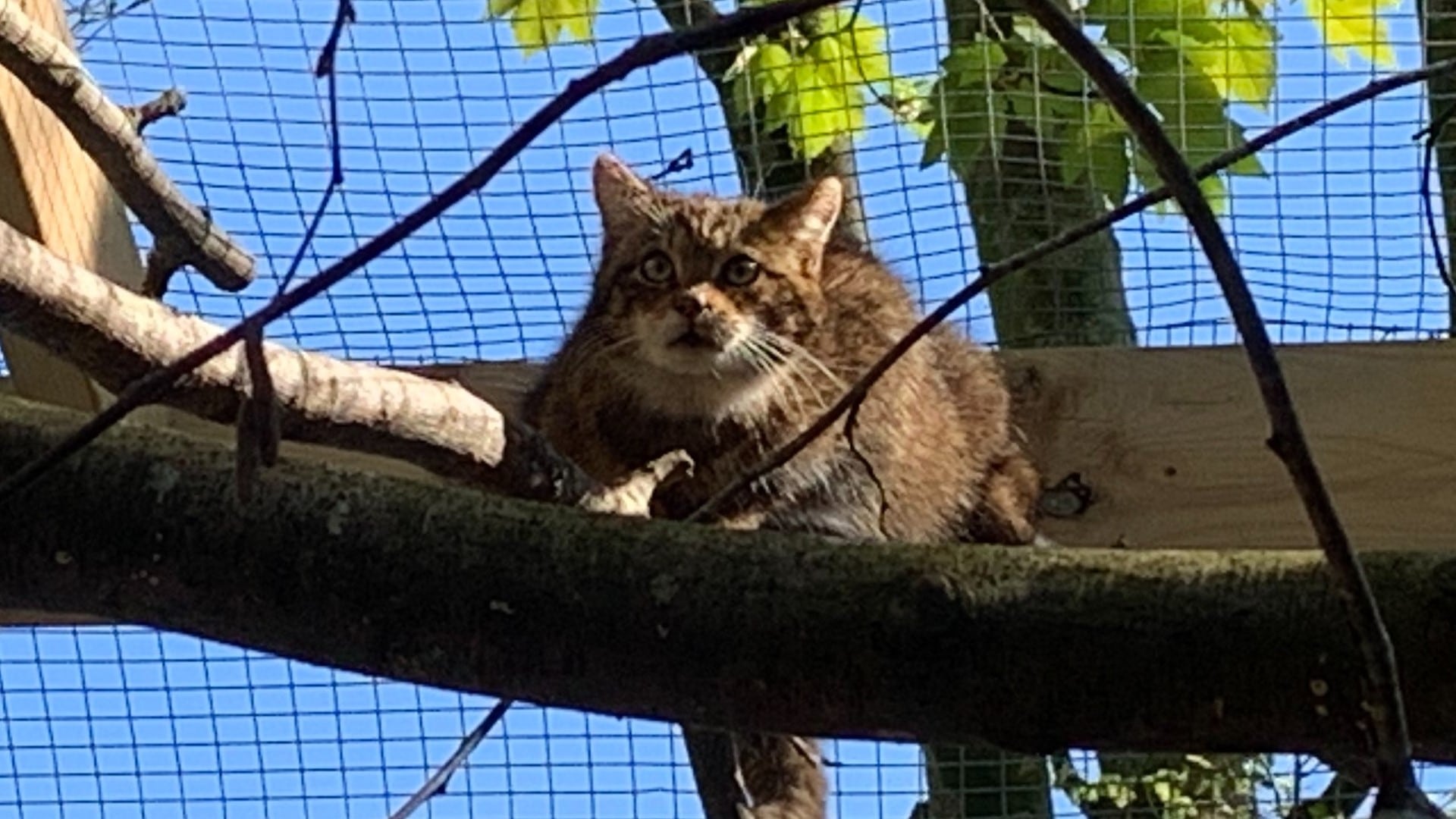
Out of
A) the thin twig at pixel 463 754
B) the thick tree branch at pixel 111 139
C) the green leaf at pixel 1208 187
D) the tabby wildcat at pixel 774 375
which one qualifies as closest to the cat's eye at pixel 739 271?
the tabby wildcat at pixel 774 375

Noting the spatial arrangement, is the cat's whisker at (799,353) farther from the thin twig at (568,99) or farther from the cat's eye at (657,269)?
the thin twig at (568,99)

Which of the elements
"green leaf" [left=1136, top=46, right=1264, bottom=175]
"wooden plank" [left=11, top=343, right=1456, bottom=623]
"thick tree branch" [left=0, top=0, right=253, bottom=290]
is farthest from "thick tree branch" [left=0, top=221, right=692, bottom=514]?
"green leaf" [left=1136, top=46, right=1264, bottom=175]

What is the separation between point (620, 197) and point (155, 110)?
29.2 inches

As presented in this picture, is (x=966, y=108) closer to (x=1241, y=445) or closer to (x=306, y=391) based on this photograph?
(x=1241, y=445)

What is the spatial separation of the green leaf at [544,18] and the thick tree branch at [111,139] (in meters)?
0.53

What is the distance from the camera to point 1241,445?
60.4 inches

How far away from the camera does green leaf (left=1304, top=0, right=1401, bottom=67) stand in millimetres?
1624

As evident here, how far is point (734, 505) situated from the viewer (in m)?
1.58

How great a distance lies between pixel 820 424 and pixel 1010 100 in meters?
0.96

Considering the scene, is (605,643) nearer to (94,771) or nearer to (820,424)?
(820,424)

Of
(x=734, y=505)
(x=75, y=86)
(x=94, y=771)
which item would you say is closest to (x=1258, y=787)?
(x=734, y=505)

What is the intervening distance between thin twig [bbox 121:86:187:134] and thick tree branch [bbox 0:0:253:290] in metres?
0.01

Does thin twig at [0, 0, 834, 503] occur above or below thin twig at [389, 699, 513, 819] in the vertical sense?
above

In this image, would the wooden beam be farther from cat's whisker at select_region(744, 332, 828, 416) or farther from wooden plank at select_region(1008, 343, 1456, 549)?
cat's whisker at select_region(744, 332, 828, 416)
